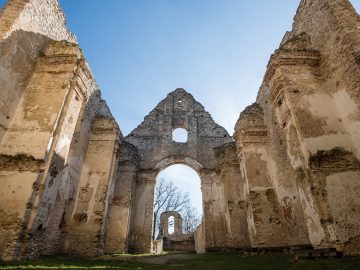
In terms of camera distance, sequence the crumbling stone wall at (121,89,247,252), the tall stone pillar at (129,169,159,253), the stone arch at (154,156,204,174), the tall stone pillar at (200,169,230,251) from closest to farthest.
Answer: the tall stone pillar at (200,169,230,251) < the tall stone pillar at (129,169,159,253) < the crumbling stone wall at (121,89,247,252) < the stone arch at (154,156,204,174)

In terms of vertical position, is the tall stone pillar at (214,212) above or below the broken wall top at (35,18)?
below

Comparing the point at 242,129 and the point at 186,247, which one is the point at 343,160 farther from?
the point at 186,247

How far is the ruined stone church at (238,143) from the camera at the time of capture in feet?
16.5

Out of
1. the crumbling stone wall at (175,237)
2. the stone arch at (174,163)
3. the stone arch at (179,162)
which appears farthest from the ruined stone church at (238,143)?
the crumbling stone wall at (175,237)

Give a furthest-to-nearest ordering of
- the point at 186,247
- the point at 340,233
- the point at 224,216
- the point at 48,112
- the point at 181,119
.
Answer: the point at 186,247
the point at 181,119
the point at 224,216
the point at 48,112
the point at 340,233

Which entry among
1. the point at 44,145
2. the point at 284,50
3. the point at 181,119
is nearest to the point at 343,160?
the point at 284,50

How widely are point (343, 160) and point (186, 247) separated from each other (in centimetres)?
1654

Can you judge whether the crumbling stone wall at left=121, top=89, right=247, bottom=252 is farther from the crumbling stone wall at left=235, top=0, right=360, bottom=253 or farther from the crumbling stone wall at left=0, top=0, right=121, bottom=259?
the crumbling stone wall at left=0, top=0, right=121, bottom=259

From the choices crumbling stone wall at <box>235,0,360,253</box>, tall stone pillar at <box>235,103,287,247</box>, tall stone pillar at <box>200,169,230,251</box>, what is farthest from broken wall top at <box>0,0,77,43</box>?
tall stone pillar at <box>200,169,230,251</box>

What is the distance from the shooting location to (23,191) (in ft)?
16.7

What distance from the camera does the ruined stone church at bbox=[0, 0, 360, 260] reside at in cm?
503

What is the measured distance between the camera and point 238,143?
10180 millimetres

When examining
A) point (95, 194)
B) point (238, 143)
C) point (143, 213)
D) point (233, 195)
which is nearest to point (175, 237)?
point (143, 213)

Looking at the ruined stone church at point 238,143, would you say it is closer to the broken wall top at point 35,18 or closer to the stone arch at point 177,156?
the broken wall top at point 35,18
